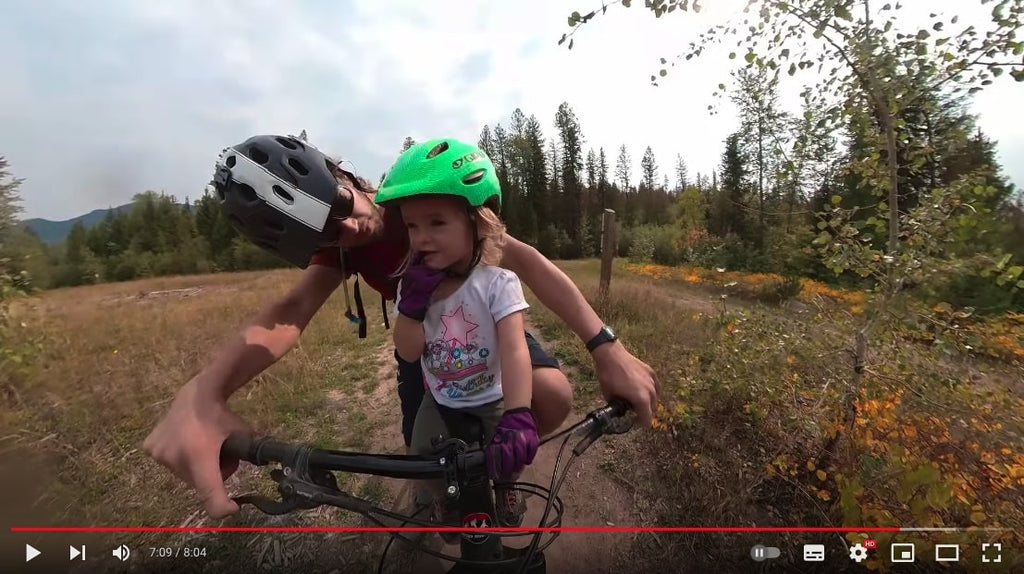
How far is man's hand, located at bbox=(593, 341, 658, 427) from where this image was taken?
1656mm

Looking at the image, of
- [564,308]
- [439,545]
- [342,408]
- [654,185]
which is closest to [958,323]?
[564,308]

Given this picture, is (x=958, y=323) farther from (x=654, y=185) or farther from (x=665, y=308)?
(x=654, y=185)

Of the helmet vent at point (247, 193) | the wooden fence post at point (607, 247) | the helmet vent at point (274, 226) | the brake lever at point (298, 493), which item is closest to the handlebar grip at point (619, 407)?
the brake lever at point (298, 493)

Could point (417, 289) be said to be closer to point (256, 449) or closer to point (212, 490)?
point (256, 449)

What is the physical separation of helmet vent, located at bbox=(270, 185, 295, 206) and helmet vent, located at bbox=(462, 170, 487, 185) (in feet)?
2.01

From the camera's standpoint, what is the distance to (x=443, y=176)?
A: 4.80ft

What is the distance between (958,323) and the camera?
219 cm

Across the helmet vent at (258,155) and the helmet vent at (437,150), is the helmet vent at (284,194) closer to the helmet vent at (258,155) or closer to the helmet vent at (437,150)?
the helmet vent at (258,155)

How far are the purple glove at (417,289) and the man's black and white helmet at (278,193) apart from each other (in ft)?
1.32

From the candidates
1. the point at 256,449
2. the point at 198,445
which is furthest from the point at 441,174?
the point at 198,445

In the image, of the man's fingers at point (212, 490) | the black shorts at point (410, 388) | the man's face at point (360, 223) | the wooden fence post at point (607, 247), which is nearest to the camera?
the man's fingers at point (212, 490)

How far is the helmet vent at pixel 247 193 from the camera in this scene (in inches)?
57.9
